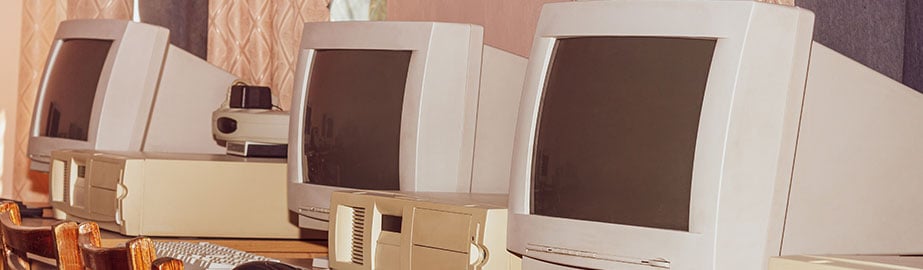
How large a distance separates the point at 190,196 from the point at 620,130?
4.43 ft

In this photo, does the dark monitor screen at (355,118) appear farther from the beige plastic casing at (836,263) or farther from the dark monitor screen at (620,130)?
the beige plastic casing at (836,263)

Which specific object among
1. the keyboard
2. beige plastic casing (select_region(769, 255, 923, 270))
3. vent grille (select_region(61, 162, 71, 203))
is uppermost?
beige plastic casing (select_region(769, 255, 923, 270))

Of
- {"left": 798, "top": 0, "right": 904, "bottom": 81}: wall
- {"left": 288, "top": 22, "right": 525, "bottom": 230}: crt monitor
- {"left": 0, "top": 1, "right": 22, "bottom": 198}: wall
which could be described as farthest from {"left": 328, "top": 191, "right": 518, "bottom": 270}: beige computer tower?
{"left": 0, "top": 1, "right": 22, "bottom": 198}: wall

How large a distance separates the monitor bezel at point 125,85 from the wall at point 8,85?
1.33m

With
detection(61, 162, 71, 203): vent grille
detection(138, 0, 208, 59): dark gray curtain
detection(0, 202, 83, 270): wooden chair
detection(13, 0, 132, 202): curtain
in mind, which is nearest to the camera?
detection(0, 202, 83, 270): wooden chair

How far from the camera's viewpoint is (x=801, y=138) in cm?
159

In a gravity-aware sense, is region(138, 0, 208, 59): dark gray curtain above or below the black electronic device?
above

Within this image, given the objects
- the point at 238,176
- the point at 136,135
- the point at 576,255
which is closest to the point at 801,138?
the point at 576,255

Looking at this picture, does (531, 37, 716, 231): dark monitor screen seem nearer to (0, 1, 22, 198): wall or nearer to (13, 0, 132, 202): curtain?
(13, 0, 132, 202): curtain

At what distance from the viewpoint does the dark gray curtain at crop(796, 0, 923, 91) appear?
84.0 inches

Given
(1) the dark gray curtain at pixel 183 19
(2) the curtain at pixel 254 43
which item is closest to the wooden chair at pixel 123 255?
(2) the curtain at pixel 254 43

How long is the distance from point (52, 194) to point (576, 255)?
5.88 ft

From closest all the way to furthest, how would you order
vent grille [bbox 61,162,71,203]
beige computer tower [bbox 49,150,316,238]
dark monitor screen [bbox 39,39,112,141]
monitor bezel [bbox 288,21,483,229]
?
monitor bezel [bbox 288,21,483,229] < beige computer tower [bbox 49,150,316,238] < vent grille [bbox 61,162,71,203] < dark monitor screen [bbox 39,39,112,141]

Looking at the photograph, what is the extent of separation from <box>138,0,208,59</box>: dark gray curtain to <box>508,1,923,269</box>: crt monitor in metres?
2.68
